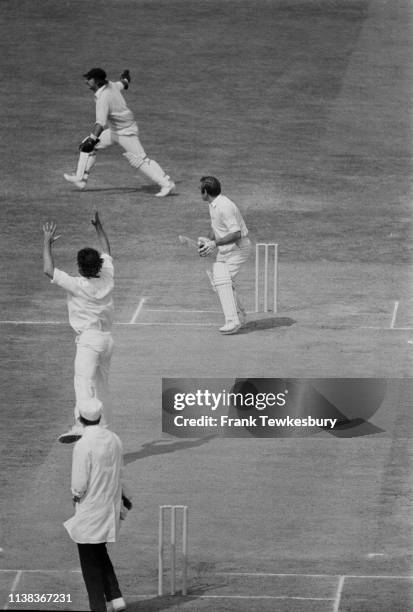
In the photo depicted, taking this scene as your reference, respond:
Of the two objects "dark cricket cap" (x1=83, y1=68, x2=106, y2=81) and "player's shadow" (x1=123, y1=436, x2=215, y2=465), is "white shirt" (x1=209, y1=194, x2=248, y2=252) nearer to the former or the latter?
"player's shadow" (x1=123, y1=436, x2=215, y2=465)

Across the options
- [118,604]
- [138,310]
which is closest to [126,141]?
[138,310]

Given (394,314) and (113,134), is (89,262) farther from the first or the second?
(113,134)

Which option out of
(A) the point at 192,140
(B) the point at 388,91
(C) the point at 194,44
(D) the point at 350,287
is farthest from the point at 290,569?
(C) the point at 194,44

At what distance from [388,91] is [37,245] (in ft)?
36.3

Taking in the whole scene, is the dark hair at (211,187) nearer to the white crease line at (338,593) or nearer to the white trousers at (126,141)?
the white trousers at (126,141)

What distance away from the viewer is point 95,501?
51.3 ft

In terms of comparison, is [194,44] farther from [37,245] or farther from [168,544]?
[168,544]

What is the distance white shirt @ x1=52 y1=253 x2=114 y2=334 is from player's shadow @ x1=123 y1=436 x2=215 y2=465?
1602mm

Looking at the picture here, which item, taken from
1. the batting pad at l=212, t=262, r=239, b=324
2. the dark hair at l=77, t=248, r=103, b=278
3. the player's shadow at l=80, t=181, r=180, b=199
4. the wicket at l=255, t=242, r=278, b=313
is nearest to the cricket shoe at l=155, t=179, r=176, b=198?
the player's shadow at l=80, t=181, r=180, b=199

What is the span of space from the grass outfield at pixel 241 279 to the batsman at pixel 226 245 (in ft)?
1.51

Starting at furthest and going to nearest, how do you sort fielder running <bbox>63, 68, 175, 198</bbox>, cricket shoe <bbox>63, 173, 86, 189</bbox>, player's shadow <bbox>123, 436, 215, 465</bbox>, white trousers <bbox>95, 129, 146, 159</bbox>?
cricket shoe <bbox>63, 173, 86, 189</bbox> → white trousers <bbox>95, 129, 146, 159</bbox> → fielder running <bbox>63, 68, 175, 198</bbox> → player's shadow <bbox>123, 436, 215, 465</bbox>

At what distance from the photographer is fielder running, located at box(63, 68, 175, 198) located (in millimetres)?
29156

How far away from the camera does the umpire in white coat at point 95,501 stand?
1559 cm

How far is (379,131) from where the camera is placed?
113 feet
